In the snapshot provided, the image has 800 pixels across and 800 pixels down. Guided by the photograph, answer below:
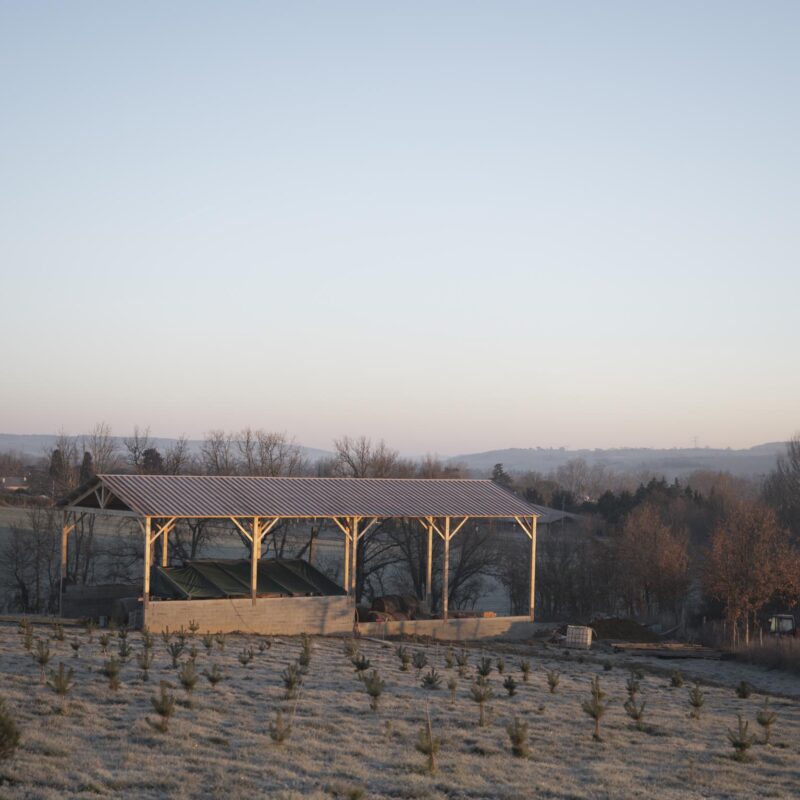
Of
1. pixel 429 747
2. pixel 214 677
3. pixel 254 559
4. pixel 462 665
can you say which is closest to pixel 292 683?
pixel 214 677

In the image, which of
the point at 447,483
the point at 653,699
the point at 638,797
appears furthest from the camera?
the point at 447,483

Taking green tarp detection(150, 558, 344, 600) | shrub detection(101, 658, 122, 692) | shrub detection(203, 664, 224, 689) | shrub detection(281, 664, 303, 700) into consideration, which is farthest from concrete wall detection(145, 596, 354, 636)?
shrub detection(101, 658, 122, 692)

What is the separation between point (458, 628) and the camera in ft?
96.2

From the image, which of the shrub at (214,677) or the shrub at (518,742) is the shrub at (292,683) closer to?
the shrub at (214,677)

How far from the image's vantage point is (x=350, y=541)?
96.9 ft

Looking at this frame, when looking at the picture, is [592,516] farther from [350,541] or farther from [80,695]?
[80,695]

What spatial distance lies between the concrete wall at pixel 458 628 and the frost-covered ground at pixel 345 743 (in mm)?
7585

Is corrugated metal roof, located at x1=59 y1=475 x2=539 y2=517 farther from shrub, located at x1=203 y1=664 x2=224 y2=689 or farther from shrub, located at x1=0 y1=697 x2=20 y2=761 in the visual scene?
shrub, located at x1=0 y1=697 x2=20 y2=761

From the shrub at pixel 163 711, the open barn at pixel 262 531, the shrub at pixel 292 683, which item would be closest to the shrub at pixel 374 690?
the shrub at pixel 292 683

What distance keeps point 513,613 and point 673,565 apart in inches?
322

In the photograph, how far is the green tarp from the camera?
25938 mm

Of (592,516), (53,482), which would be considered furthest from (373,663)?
(592,516)

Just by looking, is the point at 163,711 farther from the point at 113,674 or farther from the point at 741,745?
the point at 741,745

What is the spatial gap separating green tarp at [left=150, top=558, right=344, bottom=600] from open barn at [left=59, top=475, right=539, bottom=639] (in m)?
0.03
